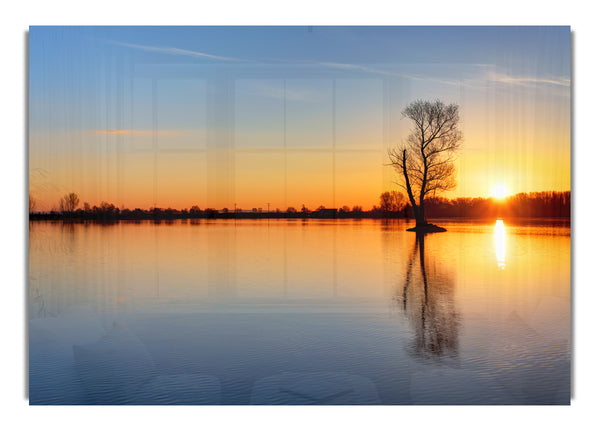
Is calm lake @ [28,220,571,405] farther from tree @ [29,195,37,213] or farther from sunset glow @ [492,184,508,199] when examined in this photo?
sunset glow @ [492,184,508,199]

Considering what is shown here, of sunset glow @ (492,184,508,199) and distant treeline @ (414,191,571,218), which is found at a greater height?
sunset glow @ (492,184,508,199)

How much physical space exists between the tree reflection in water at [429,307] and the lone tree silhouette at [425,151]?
1.54 feet

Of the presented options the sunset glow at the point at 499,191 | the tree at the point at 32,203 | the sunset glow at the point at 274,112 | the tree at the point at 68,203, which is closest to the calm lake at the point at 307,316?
the tree at the point at 32,203

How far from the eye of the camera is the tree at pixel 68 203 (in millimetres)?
4601

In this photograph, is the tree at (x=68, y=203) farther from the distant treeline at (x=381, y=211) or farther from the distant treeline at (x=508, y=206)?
the distant treeline at (x=508, y=206)

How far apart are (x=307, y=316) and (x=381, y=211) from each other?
4.34 feet

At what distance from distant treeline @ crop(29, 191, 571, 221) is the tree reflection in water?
40 cm

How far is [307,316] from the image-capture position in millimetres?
4922

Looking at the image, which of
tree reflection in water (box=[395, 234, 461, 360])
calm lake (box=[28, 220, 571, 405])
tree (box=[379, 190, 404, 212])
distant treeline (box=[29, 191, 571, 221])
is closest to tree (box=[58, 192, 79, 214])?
distant treeline (box=[29, 191, 571, 221])

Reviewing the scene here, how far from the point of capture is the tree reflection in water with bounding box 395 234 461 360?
4.30 metres
